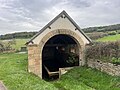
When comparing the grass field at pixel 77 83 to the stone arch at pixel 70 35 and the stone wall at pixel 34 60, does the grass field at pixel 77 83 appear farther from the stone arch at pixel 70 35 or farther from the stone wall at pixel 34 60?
the stone arch at pixel 70 35

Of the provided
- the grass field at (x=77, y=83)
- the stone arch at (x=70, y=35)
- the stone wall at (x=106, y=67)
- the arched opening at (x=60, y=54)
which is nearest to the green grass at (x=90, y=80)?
the grass field at (x=77, y=83)

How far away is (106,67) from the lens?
52.4 ft

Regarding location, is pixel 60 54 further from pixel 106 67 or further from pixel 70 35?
pixel 106 67

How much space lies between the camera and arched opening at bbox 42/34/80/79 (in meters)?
22.5

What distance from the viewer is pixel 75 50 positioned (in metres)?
22.8

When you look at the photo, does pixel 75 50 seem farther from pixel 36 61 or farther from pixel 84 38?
pixel 36 61

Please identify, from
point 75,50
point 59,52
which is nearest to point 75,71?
point 75,50

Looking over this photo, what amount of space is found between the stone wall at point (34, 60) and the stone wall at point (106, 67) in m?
4.71

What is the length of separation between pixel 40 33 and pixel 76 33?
3.63 meters

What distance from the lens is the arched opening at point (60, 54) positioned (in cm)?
2250

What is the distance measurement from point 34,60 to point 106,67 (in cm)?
626

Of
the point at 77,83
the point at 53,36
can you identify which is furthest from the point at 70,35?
the point at 77,83

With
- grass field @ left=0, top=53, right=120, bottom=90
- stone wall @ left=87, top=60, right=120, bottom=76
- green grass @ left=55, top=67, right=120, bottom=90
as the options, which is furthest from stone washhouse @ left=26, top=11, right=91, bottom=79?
grass field @ left=0, top=53, right=120, bottom=90

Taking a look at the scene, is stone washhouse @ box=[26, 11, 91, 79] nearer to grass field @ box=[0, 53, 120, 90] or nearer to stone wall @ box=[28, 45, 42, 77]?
stone wall @ box=[28, 45, 42, 77]
